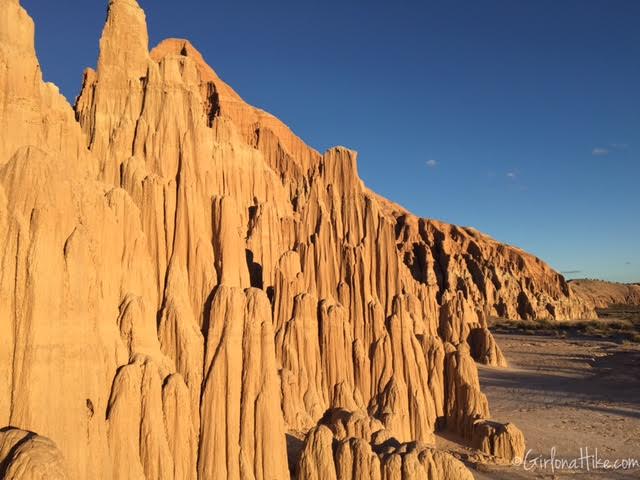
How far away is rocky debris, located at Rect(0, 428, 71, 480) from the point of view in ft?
25.3

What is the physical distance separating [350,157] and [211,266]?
15.6 meters

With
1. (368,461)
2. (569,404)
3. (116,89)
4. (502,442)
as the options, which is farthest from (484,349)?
(116,89)

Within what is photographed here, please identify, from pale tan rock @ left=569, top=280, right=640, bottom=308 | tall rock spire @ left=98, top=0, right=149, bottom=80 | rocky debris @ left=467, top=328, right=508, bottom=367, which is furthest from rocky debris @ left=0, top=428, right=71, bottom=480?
pale tan rock @ left=569, top=280, right=640, bottom=308

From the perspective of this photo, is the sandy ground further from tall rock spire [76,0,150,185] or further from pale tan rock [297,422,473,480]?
tall rock spire [76,0,150,185]

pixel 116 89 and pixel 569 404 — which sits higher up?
pixel 116 89

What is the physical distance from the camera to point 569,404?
3203 cm

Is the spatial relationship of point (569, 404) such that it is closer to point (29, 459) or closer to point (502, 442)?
point (502, 442)

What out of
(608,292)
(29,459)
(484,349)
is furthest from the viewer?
(608,292)

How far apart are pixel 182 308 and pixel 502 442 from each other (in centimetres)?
1467

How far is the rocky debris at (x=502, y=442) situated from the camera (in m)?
21.0

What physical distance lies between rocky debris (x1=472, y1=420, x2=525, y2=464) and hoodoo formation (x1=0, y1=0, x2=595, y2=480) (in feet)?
0.26

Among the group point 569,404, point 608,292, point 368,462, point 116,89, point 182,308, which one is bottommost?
point 569,404

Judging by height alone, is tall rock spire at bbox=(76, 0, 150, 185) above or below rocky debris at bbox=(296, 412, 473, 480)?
A: above

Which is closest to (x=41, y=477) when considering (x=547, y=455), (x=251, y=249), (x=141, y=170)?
(x=141, y=170)
